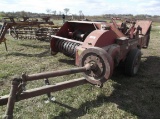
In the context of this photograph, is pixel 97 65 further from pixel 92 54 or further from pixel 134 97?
pixel 134 97

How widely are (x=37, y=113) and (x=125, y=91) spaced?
1919 millimetres

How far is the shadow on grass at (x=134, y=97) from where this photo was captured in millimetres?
3633

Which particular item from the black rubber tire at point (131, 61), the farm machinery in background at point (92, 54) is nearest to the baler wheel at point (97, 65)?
the farm machinery in background at point (92, 54)

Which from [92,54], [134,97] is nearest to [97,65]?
[92,54]

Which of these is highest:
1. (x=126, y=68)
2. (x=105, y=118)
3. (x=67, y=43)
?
(x=67, y=43)

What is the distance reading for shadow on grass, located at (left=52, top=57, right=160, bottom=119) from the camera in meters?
3.63

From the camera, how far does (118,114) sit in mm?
3561

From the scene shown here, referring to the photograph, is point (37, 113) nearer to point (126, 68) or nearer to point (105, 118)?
point (105, 118)

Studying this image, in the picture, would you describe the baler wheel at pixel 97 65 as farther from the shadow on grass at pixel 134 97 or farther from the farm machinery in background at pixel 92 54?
the shadow on grass at pixel 134 97

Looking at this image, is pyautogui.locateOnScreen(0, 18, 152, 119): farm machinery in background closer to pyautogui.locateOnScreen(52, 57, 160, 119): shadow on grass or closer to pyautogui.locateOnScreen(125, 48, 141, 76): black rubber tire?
pyautogui.locateOnScreen(125, 48, 141, 76): black rubber tire

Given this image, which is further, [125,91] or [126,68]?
[126,68]

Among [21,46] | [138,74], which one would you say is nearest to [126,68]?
[138,74]

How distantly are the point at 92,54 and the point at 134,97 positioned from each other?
1.29 metres

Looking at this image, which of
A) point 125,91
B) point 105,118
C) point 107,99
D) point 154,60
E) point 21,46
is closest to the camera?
point 105,118
